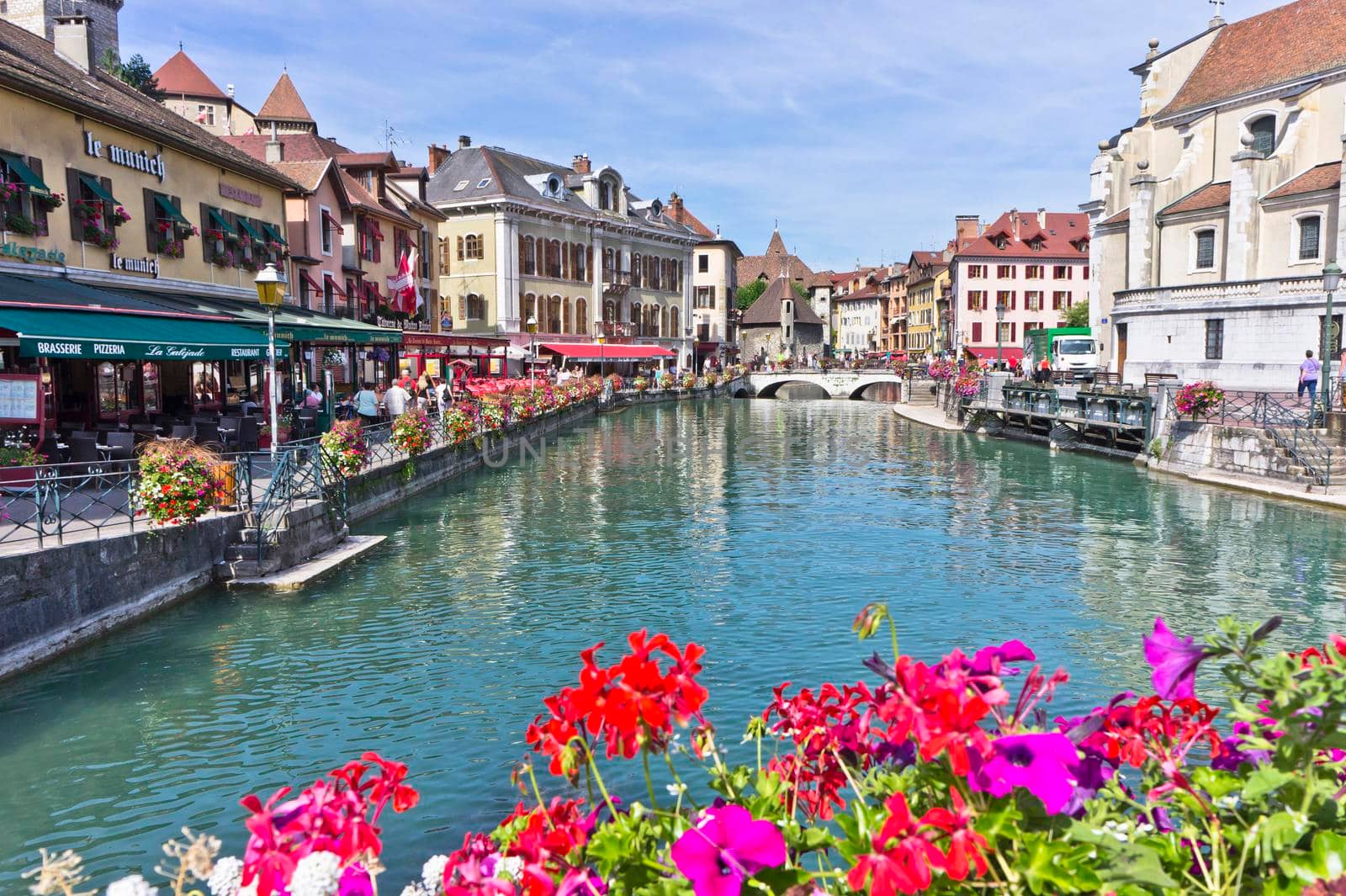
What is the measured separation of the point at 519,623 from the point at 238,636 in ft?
10.4

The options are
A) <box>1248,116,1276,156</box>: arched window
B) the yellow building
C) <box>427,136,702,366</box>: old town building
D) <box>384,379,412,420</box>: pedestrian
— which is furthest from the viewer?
<box>427,136,702,366</box>: old town building

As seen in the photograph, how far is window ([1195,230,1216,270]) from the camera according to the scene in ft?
134

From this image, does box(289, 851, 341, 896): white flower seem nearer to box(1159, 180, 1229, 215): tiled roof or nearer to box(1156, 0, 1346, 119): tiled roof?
box(1159, 180, 1229, 215): tiled roof

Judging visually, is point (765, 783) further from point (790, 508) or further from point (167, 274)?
point (167, 274)

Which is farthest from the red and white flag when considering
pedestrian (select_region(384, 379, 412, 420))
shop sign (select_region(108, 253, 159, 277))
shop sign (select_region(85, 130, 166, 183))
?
shop sign (select_region(108, 253, 159, 277))

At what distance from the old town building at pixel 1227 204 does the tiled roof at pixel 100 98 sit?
32625mm

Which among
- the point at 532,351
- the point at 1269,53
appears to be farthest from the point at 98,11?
the point at 1269,53

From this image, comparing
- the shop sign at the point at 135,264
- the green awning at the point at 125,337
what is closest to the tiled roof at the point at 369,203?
the shop sign at the point at 135,264

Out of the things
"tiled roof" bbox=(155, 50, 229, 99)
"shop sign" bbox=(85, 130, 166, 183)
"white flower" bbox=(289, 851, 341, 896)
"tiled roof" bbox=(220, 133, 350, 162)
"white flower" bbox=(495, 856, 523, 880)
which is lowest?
"white flower" bbox=(495, 856, 523, 880)

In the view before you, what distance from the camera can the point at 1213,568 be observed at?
1521 cm

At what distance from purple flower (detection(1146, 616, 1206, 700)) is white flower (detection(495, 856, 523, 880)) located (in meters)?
1.63

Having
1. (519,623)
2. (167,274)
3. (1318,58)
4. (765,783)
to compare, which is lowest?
(519,623)

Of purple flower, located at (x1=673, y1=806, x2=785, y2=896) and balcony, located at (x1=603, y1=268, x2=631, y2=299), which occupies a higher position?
balcony, located at (x1=603, y1=268, x2=631, y2=299)

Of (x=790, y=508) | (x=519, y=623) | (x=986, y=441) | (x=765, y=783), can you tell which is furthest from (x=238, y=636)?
(x=986, y=441)
